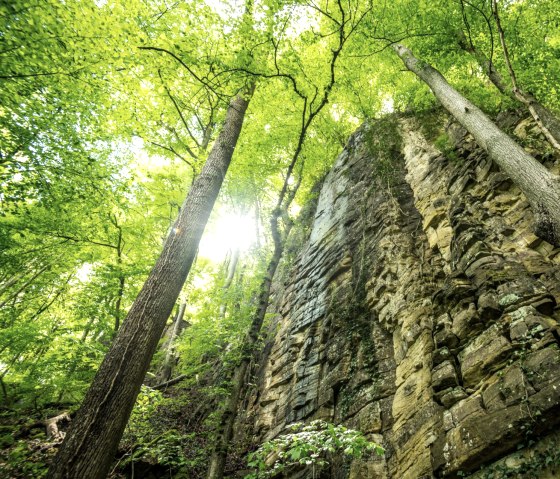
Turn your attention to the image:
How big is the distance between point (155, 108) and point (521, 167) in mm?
7593

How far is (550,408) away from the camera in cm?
313

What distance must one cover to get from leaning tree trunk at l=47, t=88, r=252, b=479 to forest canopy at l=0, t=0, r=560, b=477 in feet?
1.28

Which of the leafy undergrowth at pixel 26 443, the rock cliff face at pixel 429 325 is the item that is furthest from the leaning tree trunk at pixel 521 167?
the leafy undergrowth at pixel 26 443

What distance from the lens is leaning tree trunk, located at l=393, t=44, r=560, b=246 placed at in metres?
4.46

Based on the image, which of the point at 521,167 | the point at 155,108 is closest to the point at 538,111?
the point at 521,167

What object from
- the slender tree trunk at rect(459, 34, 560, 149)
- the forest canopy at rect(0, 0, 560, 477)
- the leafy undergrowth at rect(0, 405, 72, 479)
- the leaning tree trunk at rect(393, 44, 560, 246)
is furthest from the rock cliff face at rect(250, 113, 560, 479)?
the leafy undergrowth at rect(0, 405, 72, 479)

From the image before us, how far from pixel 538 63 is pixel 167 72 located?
10.2 meters

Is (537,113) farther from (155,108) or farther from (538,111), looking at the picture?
(155,108)

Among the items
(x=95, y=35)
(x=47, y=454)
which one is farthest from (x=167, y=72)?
(x=47, y=454)

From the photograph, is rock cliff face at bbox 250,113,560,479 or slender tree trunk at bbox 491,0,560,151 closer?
rock cliff face at bbox 250,113,560,479

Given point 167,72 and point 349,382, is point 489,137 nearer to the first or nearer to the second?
point 349,382

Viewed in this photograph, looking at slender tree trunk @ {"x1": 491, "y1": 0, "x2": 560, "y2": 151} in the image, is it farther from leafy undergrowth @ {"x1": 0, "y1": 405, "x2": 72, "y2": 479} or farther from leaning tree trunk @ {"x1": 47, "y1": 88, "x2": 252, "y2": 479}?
leafy undergrowth @ {"x1": 0, "y1": 405, "x2": 72, "y2": 479}

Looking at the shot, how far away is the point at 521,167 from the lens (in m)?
5.17

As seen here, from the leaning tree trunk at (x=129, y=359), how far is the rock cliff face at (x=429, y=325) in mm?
3924
